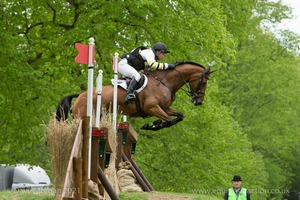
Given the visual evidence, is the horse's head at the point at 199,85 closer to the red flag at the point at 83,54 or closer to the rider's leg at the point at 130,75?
the rider's leg at the point at 130,75

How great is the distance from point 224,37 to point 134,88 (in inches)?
344

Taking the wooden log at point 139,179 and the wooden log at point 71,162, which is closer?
the wooden log at point 71,162

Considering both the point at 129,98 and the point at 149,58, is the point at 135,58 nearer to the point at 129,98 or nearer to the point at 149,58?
the point at 149,58

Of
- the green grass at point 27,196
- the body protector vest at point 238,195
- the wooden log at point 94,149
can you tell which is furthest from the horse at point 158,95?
the green grass at point 27,196

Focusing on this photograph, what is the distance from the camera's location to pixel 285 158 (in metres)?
46.4

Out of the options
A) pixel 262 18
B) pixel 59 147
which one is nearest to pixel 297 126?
pixel 262 18

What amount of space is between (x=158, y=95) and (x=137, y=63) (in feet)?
2.21

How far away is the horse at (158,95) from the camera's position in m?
14.1

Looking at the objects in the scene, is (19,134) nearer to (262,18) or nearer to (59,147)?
(59,147)

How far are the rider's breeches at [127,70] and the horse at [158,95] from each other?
0.90 feet

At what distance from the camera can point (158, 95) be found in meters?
14.3

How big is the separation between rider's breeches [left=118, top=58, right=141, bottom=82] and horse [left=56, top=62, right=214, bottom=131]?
0.27 meters

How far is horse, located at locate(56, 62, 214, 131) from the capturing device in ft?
46.4

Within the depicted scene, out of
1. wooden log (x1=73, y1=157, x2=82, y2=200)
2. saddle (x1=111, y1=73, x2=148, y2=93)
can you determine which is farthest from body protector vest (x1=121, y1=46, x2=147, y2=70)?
wooden log (x1=73, y1=157, x2=82, y2=200)
